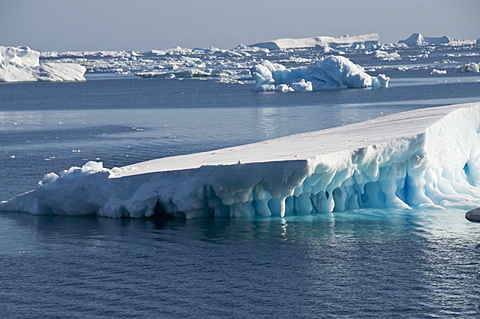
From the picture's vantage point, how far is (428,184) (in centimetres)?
1662

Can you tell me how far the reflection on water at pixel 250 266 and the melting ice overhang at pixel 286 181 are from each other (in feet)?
1.43

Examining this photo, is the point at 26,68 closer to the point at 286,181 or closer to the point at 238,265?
the point at 286,181

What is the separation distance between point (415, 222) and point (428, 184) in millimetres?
2220

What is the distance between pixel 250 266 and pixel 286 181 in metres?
2.86

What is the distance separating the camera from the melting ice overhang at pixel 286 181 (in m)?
14.5

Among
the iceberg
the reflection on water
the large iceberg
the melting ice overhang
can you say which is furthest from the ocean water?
the large iceberg

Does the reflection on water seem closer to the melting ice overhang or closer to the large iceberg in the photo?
the melting ice overhang

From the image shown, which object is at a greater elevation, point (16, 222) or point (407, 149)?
point (407, 149)

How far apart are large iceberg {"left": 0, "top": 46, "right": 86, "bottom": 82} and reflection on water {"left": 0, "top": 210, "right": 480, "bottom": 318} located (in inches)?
2520

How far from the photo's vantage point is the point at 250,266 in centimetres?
1184

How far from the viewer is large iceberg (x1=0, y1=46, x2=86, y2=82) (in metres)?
75.9

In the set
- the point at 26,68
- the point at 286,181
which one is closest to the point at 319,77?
the point at 26,68

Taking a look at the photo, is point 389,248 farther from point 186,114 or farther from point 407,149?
point 186,114

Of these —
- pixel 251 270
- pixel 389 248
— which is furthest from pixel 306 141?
pixel 251 270
